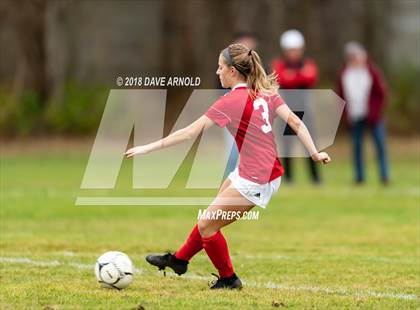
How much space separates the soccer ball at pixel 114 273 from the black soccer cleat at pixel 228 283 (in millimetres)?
673

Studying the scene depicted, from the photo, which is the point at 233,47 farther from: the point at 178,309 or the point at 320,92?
the point at 320,92

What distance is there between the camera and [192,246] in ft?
24.9

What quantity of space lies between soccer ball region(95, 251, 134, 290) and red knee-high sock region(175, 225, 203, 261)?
47 centimetres

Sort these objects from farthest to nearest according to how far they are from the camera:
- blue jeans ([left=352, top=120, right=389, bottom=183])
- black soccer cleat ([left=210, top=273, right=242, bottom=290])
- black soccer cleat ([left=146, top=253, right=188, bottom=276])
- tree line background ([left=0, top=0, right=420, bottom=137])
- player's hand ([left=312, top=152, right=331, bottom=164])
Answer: tree line background ([left=0, top=0, right=420, bottom=137]), blue jeans ([left=352, top=120, right=389, bottom=183]), black soccer cleat ([left=146, top=253, right=188, bottom=276]), black soccer cleat ([left=210, top=273, right=242, bottom=290]), player's hand ([left=312, top=152, right=331, bottom=164])

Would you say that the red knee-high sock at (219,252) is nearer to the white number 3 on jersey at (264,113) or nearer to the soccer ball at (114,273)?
the soccer ball at (114,273)

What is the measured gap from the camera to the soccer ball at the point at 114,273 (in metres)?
7.34

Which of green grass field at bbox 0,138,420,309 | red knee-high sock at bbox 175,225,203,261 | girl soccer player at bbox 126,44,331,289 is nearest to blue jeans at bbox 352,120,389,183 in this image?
green grass field at bbox 0,138,420,309

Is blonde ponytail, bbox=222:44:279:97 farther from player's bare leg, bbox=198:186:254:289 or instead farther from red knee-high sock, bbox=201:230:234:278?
red knee-high sock, bbox=201:230:234:278

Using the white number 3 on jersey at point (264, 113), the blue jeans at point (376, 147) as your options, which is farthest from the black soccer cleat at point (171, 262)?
the blue jeans at point (376, 147)

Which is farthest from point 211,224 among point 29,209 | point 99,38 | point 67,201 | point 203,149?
point 99,38

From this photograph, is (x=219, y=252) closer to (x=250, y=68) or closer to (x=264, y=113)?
(x=264, y=113)

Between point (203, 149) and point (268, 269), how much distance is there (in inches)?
646

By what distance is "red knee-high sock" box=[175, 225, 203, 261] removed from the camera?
7.54m

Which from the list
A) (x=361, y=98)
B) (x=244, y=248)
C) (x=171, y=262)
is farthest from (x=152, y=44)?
(x=171, y=262)
